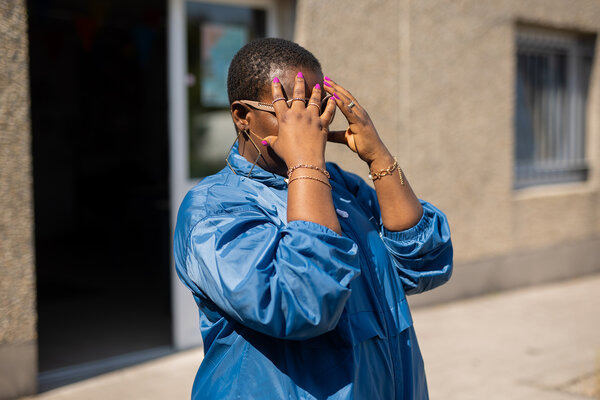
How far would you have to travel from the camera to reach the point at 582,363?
4.54 meters

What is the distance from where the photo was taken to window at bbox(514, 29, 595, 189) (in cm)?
707

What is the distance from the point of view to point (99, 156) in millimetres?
10852

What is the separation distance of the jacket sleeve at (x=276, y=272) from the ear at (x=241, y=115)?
319 mm

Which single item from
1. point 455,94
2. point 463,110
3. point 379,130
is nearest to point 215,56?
point 379,130

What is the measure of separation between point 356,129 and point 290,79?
0.21 meters

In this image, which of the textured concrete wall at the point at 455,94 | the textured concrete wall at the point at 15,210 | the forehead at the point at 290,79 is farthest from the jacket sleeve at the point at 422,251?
the textured concrete wall at the point at 455,94

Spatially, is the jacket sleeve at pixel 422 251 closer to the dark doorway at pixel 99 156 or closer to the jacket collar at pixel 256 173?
the jacket collar at pixel 256 173

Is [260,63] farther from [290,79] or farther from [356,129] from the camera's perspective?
[356,129]

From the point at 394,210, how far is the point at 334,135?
0.25 metres

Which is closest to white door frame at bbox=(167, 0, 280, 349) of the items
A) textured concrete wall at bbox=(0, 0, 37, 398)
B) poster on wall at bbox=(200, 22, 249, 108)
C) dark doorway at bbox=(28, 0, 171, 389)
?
poster on wall at bbox=(200, 22, 249, 108)

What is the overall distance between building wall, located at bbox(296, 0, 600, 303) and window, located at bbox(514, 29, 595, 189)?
0.63 feet

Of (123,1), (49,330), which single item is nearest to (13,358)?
(49,330)

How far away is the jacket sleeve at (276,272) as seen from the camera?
1367mm

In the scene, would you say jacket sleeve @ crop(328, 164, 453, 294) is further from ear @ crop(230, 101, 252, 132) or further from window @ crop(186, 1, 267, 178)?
window @ crop(186, 1, 267, 178)
